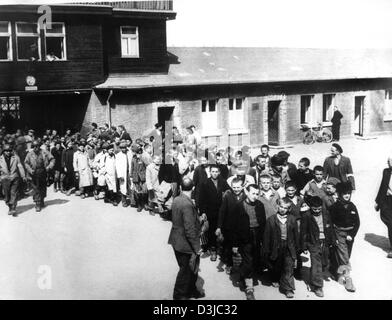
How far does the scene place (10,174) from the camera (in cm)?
1150

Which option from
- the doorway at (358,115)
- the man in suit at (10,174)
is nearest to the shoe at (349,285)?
the man in suit at (10,174)

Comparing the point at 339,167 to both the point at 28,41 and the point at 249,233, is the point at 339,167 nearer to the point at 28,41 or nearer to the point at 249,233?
the point at 249,233

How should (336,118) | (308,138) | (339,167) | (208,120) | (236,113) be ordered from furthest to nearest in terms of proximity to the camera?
(336,118) < (308,138) < (236,113) < (208,120) < (339,167)

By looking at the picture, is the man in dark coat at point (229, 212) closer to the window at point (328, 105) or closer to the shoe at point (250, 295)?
the shoe at point (250, 295)

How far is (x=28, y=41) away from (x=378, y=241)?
14671 millimetres

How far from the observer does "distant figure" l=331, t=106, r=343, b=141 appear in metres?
23.9

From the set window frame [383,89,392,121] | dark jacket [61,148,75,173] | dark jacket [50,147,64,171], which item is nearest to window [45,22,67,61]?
dark jacket [50,147,64,171]

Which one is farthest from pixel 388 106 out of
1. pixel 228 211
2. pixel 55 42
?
pixel 228 211

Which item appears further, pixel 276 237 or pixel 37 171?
pixel 37 171

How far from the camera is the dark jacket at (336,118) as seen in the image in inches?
942

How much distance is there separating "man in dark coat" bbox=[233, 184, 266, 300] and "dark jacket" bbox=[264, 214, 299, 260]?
0.24m

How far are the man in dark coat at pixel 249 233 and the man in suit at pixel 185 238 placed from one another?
0.70 m

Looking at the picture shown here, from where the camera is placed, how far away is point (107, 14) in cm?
1919
